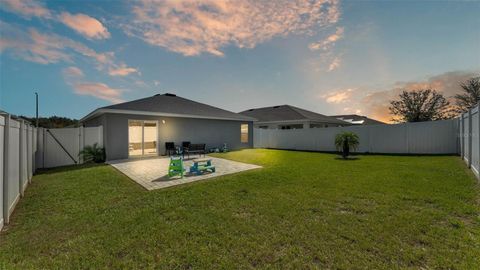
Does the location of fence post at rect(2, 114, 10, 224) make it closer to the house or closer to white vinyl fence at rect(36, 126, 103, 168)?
white vinyl fence at rect(36, 126, 103, 168)

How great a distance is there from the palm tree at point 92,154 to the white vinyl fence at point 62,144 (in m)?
0.28

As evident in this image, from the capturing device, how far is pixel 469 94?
2216cm

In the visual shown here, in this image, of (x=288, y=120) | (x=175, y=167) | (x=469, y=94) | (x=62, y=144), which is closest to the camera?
(x=175, y=167)

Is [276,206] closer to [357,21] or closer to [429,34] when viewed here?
[357,21]

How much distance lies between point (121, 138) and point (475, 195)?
1504 centimetres

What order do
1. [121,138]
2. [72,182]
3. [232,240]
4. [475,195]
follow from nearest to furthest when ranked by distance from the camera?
1. [232,240]
2. [475,195]
3. [72,182]
4. [121,138]

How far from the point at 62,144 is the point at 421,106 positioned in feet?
127

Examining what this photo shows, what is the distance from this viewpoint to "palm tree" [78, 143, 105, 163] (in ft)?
37.2

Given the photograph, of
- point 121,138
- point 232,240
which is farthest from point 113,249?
point 121,138

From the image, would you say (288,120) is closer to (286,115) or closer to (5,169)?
(286,115)

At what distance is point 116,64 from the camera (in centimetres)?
1101

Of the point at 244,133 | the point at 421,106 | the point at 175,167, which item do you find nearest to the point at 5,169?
the point at 175,167

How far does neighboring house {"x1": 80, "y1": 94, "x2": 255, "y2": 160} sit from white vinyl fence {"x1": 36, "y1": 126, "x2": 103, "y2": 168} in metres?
1.04

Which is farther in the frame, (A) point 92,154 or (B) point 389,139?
(B) point 389,139
